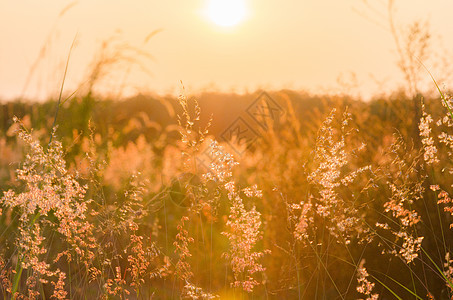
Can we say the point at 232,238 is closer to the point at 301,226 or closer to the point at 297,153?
the point at 301,226

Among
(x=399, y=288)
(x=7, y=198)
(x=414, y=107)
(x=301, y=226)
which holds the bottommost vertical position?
(x=399, y=288)

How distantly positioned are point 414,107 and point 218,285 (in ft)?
5.46

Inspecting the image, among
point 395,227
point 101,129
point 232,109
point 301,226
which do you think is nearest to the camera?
point 301,226

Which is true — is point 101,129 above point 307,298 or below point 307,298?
above

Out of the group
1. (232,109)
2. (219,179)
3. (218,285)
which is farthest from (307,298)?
(232,109)

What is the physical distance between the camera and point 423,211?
10.2 feet

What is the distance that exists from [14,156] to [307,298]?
2.44m

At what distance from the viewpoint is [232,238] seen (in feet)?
7.00

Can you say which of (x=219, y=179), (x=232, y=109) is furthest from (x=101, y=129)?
(x=232, y=109)

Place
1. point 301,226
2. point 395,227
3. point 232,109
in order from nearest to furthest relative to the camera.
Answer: point 301,226
point 395,227
point 232,109

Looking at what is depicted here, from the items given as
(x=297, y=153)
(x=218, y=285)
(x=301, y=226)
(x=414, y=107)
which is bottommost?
(x=218, y=285)

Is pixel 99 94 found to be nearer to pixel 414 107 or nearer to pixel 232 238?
pixel 232 238

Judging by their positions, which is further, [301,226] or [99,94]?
[99,94]

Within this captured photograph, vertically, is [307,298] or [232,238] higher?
[232,238]
